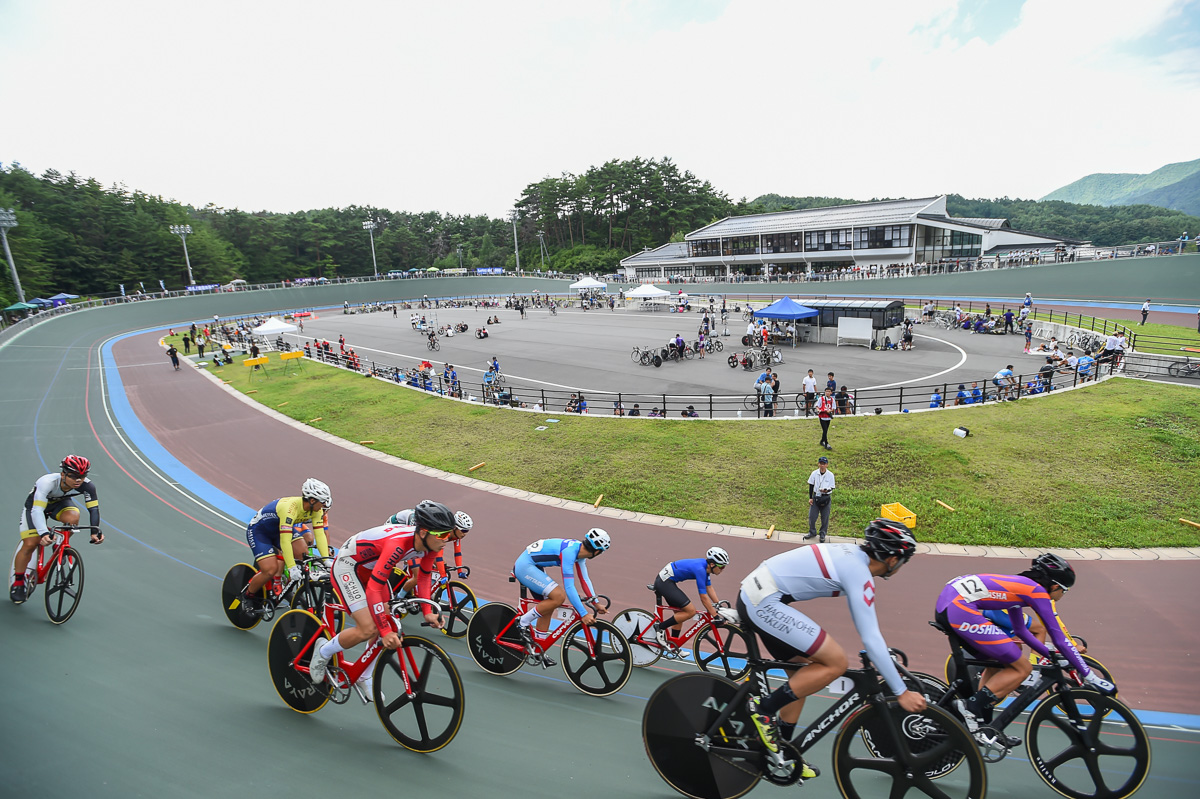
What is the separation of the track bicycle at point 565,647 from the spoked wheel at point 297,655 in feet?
4.81

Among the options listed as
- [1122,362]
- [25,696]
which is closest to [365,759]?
[25,696]

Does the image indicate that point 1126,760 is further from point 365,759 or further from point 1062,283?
point 1062,283

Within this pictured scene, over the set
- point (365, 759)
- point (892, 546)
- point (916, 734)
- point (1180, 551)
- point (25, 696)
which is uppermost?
point (892, 546)

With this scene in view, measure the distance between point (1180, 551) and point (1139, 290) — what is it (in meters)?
34.9

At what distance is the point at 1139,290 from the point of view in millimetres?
33250

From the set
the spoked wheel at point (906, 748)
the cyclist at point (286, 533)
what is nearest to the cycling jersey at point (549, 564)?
the cyclist at point (286, 533)

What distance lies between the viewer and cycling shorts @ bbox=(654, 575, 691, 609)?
5.61m

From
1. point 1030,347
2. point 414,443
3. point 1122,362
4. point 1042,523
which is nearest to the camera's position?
point 1042,523

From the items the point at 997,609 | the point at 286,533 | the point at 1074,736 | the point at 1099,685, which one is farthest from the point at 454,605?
the point at 1099,685

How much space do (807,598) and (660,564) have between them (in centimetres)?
588

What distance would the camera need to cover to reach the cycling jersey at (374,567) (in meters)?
3.78

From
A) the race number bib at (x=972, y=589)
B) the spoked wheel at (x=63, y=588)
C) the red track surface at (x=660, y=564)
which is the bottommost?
the red track surface at (x=660, y=564)

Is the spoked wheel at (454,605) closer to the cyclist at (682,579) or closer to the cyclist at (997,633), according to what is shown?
the cyclist at (682,579)

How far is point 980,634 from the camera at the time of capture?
375 cm
